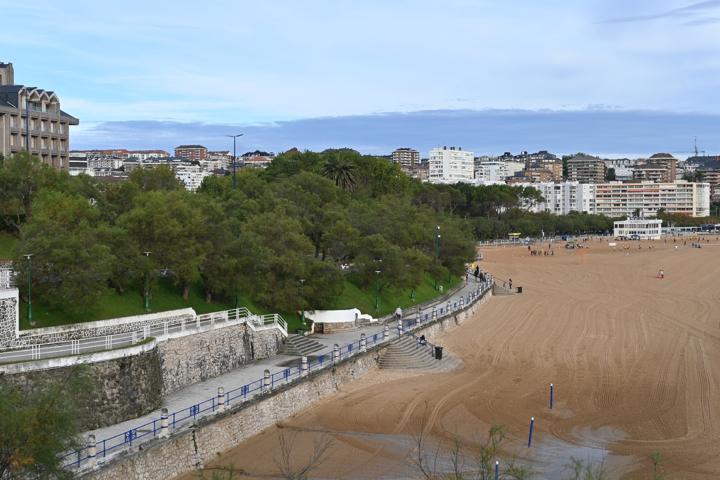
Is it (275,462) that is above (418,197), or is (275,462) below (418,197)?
below

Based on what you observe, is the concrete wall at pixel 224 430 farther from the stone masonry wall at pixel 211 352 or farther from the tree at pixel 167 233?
the tree at pixel 167 233

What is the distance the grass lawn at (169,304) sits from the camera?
31.4m

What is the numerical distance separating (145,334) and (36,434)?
42.1 ft

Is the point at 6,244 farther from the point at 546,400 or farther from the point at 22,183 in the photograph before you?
the point at 546,400

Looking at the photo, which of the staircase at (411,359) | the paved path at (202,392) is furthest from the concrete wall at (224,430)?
the staircase at (411,359)

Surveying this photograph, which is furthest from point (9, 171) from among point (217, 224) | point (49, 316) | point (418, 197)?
point (418, 197)

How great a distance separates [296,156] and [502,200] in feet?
283

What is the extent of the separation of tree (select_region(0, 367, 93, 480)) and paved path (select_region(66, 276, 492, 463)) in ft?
12.8

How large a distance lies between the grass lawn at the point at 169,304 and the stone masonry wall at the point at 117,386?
4472 mm

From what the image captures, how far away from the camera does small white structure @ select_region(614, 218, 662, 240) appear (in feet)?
578

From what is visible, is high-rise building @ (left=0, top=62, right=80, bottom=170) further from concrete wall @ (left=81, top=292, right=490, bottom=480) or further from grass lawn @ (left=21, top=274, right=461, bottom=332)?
concrete wall @ (left=81, top=292, right=490, bottom=480)

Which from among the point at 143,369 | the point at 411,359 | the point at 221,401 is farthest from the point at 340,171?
the point at 221,401

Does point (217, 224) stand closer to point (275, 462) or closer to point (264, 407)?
point (264, 407)

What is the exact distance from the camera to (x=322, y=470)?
25.8 m
